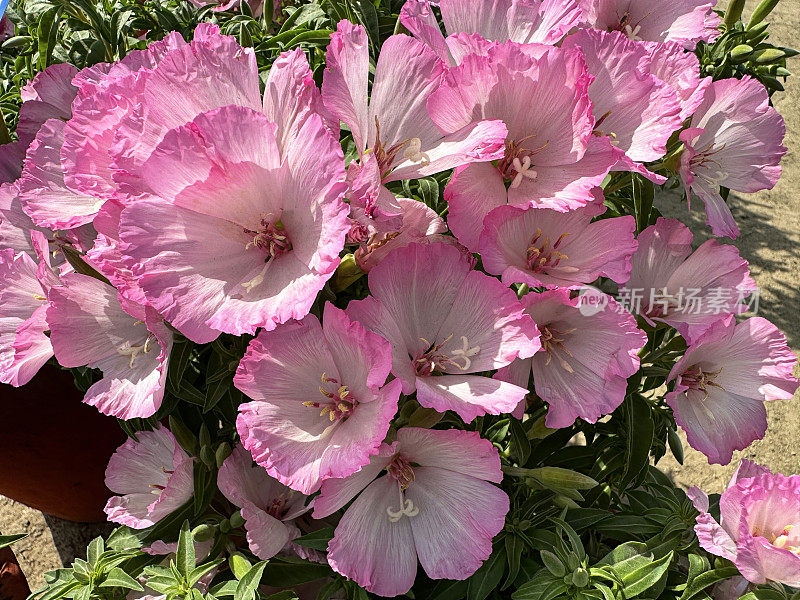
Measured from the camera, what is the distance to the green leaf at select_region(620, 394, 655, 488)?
105 centimetres

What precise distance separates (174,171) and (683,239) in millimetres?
654

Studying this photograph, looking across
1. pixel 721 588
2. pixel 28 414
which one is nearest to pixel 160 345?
pixel 28 414

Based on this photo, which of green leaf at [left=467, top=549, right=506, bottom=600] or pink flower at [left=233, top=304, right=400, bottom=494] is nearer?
pink flower at [left=233, top=304, right=400, bottom=494]

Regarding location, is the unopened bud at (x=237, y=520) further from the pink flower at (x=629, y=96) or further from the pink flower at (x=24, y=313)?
the pink flower at (x=629, y=96)

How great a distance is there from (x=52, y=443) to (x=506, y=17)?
116 cm

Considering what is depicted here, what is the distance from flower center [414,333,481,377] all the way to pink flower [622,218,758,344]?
0.28 meters

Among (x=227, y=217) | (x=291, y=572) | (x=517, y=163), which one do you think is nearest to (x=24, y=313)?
(x=227, y=217)

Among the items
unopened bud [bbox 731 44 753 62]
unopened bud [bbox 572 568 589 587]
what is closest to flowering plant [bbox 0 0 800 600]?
unopened bud [bbox 572 568 589 587]

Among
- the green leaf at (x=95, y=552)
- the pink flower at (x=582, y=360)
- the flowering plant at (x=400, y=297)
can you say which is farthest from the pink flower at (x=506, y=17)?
the green leaf at (x=95, y=552)

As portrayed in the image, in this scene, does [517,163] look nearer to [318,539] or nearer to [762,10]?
[318,539]

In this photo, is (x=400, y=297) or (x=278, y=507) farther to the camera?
(x=278, y=507)

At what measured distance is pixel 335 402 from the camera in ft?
2.83

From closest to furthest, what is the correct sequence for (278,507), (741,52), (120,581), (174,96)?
(174,96)
(120,581)
(278,507)
(741,52)

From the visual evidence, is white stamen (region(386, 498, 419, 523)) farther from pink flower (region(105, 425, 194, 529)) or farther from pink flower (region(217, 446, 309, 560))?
pink flower (region(105, 425, 194, 529))
